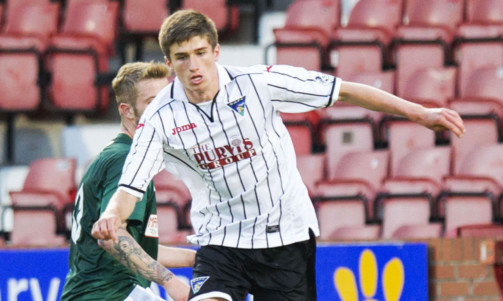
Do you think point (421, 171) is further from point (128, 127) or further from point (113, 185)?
point (113, 185)

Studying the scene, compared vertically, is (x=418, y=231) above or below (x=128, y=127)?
below

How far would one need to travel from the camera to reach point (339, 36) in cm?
973

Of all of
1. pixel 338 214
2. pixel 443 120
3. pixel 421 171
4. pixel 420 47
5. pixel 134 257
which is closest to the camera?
pixel 443 120

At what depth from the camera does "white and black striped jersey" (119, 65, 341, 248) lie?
4039 mm

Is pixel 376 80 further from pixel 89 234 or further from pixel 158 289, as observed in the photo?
pixel 89 234

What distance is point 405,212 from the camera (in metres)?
7.82

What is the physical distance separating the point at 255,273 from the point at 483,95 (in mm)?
5161

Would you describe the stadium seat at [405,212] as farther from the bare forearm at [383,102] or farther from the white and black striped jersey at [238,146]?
the bare forearm at [383,102]

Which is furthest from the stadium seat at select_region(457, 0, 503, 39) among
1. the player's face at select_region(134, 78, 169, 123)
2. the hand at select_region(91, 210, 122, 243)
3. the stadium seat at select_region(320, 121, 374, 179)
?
the hand at select_region(91, 210, 122, 243)

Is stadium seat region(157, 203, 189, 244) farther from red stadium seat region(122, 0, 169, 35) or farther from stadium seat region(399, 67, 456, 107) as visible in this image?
red stadium seat region(122, 0, 169, 35)

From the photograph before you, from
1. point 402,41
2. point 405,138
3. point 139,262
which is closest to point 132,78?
point 139,262

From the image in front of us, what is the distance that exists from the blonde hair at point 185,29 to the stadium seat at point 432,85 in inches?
200

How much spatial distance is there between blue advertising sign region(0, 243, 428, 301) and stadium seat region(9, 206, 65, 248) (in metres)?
1.93

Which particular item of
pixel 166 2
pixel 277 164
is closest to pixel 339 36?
pixel 166 2
